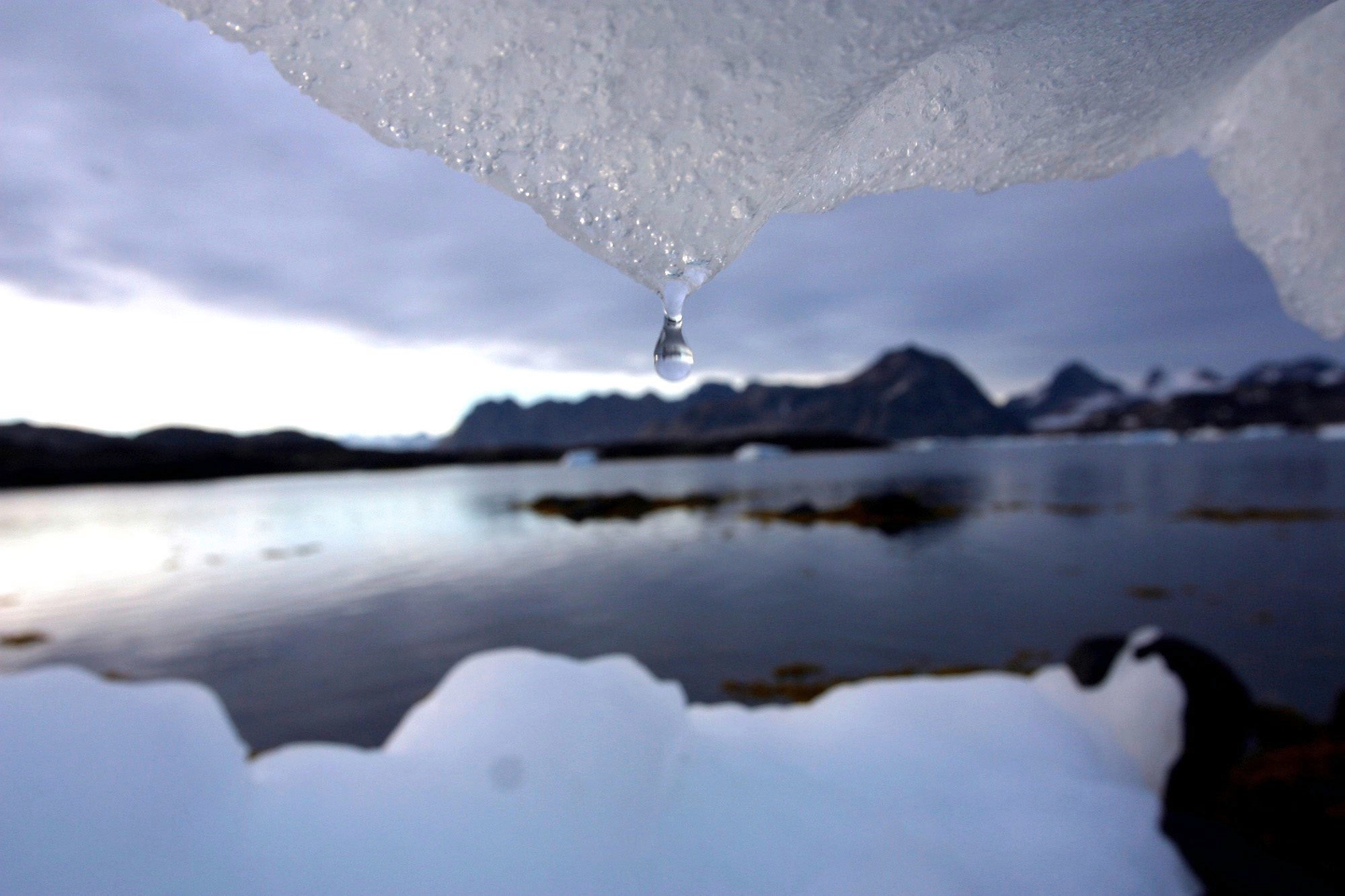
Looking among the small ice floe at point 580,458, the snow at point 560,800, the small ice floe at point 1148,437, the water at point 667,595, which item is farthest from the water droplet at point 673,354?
the small ice floe at point 1148,437

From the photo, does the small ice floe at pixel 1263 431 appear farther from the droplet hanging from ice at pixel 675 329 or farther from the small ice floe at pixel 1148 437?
the droplet hanging from ice at pixel 675 329

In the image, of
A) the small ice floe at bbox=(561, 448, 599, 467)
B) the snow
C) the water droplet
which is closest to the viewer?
the water droplet

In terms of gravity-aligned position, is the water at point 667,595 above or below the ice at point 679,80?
below

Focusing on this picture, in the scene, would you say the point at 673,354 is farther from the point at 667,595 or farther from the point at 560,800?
the point at 667,595

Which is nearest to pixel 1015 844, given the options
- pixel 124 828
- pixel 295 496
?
pixel 124 828

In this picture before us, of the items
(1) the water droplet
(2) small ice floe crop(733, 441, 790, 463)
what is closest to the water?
(1) the water droplet

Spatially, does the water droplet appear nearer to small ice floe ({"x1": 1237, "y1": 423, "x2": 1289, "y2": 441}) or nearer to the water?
the water
